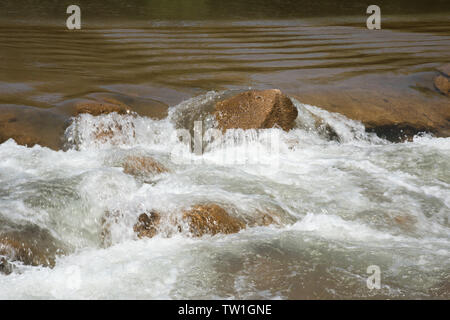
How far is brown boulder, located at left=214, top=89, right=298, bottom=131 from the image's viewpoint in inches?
218

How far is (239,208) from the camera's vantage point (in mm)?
3891

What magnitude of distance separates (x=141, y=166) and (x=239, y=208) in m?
1.21

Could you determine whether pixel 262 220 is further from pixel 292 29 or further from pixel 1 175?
pixel 292 29

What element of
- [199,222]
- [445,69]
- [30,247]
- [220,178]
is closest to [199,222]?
[199,222]

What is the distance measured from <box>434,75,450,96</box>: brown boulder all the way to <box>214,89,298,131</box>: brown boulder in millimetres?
2607

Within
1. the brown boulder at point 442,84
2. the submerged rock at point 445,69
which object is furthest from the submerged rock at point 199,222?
the submerged rock at point 445,69

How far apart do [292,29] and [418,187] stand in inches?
262

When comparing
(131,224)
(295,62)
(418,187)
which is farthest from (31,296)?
(295,62)

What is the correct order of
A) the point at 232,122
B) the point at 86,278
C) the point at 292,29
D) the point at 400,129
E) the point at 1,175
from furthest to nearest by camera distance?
the point at 292,29
the point at 400,129
the point at 232,122
the point at 1,175
the point at 86,278

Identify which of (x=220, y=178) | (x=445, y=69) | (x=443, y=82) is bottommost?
(x=220, y=178)

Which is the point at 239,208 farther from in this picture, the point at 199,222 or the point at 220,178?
the point at 220,178

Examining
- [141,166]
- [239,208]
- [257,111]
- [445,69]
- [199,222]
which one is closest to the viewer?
[199,222]
